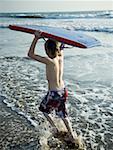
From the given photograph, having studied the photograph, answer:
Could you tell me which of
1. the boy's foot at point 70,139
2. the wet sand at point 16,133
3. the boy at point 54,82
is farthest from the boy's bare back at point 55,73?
the wet sand at point 16,133

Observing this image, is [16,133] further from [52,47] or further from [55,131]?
[52,47]

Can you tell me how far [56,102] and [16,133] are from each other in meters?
0.84

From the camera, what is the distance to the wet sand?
13.2ft

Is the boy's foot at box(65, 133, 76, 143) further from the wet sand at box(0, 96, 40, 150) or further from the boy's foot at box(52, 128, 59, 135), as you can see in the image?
the wet sand at box(0, 96, 40, 150)

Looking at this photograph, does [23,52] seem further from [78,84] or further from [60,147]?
[60,147]

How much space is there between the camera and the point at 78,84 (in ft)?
22.7

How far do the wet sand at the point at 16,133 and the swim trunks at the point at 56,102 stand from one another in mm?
484

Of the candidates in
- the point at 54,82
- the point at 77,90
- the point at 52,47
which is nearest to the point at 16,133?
the point at 54,82

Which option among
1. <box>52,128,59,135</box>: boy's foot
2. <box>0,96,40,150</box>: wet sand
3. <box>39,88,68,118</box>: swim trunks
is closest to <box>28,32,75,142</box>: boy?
<box>39,88,68,118</box>: swim trunks

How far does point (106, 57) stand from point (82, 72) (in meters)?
2.19

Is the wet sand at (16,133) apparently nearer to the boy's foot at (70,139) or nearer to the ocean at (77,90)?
the ocean at (77,90)

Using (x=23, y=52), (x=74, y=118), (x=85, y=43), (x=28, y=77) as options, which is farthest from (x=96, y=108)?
(x=23, y=52)

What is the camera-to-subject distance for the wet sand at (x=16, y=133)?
4.02m

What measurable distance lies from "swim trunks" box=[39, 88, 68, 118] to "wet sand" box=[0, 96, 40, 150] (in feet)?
1.59
